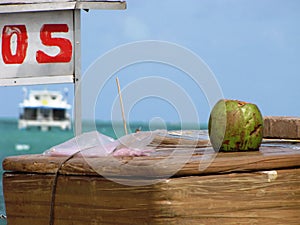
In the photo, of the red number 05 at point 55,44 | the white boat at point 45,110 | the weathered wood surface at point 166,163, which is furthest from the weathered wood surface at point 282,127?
the white boat at point 45,110

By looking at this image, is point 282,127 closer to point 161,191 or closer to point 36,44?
point 36,44

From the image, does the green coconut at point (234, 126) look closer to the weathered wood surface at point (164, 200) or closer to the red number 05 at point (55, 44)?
the weathered wood surface at point (164, 200)

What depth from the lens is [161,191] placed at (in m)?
3.68

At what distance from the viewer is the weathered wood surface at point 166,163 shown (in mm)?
3729

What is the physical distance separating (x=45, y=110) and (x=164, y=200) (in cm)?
5582

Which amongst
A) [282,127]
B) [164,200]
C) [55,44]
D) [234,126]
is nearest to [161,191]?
[164,200]

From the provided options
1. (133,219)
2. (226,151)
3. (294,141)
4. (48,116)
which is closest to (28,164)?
(133,219)

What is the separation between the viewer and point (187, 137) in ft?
16.3

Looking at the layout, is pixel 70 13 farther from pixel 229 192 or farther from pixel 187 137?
pixel 229 192

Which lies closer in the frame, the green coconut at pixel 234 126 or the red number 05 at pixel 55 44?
the green coconut at pixel 234 126

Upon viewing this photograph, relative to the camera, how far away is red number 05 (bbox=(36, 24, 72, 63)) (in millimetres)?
5898

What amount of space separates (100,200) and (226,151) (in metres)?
0.75

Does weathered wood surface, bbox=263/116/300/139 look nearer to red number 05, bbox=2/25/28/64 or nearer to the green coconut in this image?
the green coconut

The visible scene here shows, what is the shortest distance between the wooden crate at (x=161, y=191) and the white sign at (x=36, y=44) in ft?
5.67
